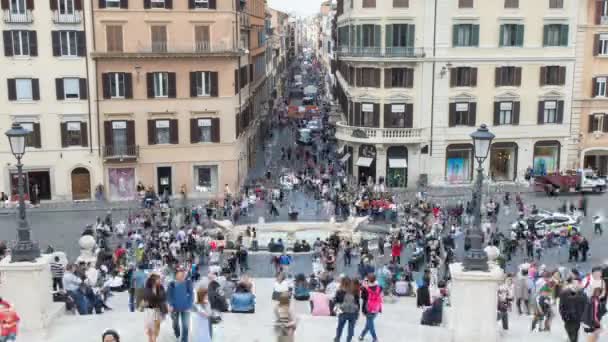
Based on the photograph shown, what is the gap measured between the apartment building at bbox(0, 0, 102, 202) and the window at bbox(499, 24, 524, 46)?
88.2 feet

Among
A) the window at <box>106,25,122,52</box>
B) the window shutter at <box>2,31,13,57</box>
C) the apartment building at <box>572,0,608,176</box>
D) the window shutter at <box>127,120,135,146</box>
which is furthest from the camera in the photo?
the apartment building at <box>572,0,608,176</box>

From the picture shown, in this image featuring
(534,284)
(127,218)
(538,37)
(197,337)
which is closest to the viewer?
(197,337)

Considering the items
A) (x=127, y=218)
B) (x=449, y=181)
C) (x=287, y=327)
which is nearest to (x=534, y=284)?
(x=287, y=327)

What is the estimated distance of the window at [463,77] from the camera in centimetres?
5067

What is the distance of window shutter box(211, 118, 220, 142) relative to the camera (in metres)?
48.1

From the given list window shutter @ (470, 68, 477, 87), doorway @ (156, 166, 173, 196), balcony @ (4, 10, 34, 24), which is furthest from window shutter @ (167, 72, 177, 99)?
window shutter @ (470, 68, 477, 87)

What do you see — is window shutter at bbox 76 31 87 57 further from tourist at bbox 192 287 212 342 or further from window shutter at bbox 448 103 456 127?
tourist at bbox 192 287 212 342

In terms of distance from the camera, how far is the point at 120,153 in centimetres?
4706

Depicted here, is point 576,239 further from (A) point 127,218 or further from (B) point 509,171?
(A) point 127,218

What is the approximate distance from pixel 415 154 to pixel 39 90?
24846 millimetres

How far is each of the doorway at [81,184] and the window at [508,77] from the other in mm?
27843

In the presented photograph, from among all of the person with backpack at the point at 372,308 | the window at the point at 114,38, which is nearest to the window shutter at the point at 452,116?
the window at the point at 114,38

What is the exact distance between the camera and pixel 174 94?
155 feet

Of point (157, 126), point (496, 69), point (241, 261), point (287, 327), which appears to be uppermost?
point (496, 69)
